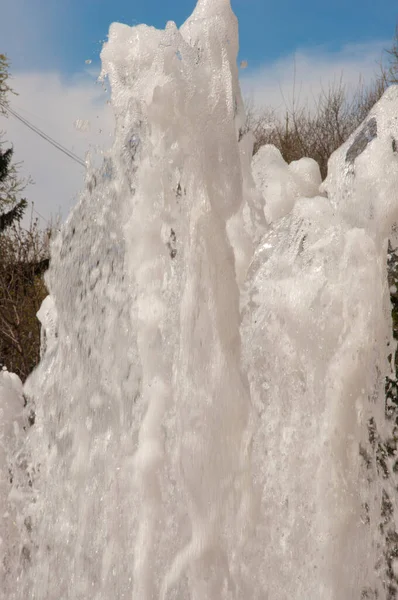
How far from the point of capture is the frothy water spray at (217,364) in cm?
244

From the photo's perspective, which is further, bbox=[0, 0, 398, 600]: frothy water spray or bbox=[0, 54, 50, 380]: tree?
bbox=[0, 54, 50, 380]: tree

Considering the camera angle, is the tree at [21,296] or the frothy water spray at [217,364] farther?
the tree at [21,296]

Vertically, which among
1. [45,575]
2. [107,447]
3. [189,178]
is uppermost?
[189,178]

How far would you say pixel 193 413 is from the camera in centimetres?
252

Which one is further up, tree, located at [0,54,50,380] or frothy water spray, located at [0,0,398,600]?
tree, located at [0,54,50,380]

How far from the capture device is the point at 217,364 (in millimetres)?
2576

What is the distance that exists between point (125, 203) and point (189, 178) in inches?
14.6

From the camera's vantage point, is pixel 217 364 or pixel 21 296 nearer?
pixel 217 364

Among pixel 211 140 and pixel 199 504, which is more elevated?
pixel 211 140

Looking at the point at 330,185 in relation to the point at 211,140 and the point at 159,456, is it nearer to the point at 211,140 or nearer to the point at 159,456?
the point at 211,140

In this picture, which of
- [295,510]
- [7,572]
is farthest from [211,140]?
[7,572]

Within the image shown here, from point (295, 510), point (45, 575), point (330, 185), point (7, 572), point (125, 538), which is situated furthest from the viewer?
point (7, 572)

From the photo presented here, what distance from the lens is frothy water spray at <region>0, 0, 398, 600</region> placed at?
7.99 ft

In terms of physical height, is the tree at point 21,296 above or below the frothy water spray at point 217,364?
above
